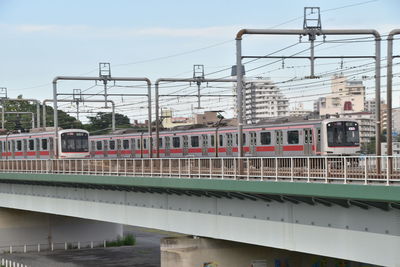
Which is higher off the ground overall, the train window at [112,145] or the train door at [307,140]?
the train door at [307,140]

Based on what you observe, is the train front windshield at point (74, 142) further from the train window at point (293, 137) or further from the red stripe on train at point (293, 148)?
the train window at point (293, 137)

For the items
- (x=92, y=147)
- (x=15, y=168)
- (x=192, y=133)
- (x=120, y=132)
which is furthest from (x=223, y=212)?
(x=92, y=147)

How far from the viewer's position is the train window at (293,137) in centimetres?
4403

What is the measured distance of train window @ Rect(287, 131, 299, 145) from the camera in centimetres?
4403

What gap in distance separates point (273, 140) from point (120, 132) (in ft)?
70.3

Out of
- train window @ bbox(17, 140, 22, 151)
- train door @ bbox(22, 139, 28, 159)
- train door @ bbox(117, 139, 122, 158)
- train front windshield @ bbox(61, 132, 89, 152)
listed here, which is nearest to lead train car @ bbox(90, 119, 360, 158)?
train front windshield @ bbox(61, 132, 89, 152)

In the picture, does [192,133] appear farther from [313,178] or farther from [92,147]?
[313,178]

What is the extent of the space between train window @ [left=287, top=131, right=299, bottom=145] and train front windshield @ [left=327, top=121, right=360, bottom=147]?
1947 millimetres

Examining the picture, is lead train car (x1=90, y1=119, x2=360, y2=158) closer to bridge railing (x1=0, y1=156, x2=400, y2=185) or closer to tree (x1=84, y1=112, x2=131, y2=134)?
bridge railing (x1=0, y1=156, x2=400, y2=185)

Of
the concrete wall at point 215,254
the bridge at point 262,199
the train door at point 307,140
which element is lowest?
the concrete wall at point 215,254

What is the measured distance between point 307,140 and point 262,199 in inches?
573

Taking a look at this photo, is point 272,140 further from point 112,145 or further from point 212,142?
point 112,145

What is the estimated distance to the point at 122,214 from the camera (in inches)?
1609

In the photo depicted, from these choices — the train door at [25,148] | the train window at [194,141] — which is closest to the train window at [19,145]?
the train door at [25,148]
